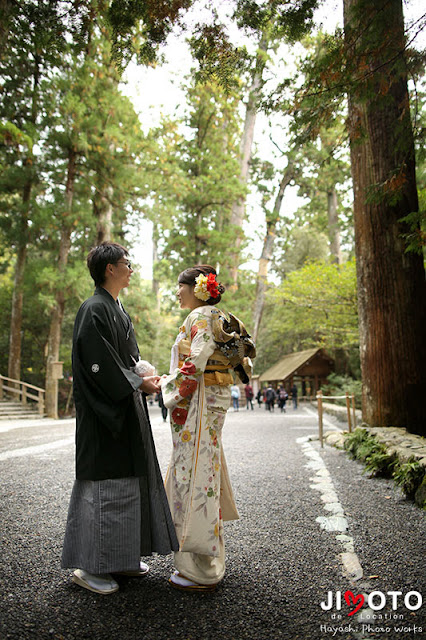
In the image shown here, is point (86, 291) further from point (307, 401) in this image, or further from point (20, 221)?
point (307, 401)

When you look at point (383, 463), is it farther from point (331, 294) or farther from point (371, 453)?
point (331, 294)

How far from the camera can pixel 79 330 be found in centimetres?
226

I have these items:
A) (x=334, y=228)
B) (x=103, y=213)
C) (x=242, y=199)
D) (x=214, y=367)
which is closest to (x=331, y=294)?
(x=242, y=199)

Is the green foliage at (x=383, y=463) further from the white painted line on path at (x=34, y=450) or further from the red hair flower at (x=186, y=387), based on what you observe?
the white painted line on path at (x=34, y=450)

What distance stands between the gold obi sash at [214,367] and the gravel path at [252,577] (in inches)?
40.7

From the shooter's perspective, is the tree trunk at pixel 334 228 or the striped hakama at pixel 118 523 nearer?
the striped hakama at pixel 118 523

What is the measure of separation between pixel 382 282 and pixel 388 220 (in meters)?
0.78

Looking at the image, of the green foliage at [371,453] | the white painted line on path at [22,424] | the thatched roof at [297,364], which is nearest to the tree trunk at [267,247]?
the thatched roof at [297,364]

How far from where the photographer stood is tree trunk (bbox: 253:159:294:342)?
2261 centimetres

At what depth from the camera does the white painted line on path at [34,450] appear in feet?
21.5

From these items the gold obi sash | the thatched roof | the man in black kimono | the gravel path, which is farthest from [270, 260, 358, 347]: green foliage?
the man in black kimono

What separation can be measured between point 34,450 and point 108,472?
18.8ft

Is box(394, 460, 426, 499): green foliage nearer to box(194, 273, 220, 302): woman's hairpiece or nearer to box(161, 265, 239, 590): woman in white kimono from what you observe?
box(161, 265, 239, 590): woman in white kimono

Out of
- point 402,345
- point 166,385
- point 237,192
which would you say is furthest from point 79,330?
point 237,192
